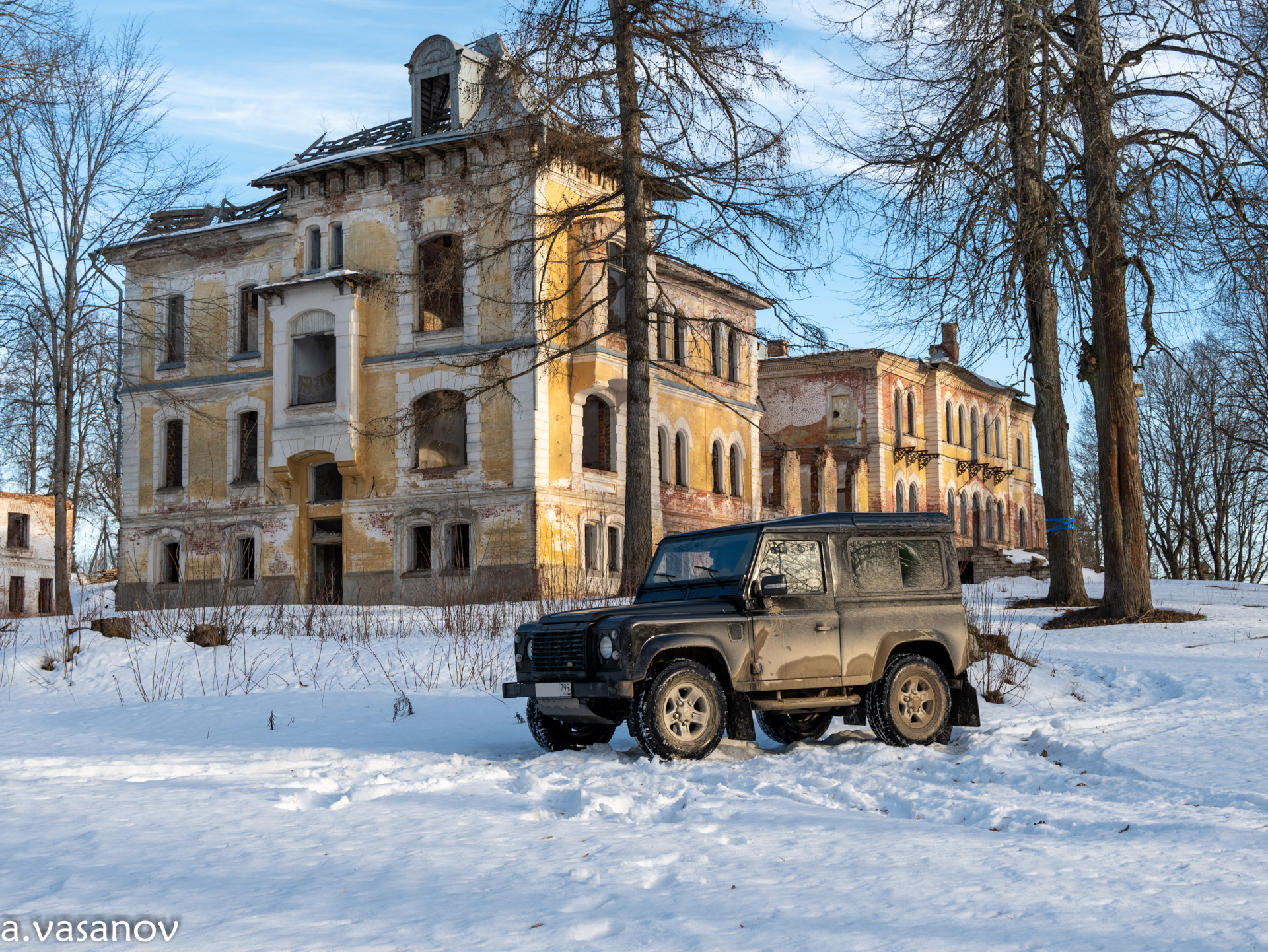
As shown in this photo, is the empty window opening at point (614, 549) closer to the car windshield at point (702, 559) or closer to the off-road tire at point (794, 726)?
the off-road tire at point (794, 726)

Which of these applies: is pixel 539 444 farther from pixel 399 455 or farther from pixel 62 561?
pixel 62 561

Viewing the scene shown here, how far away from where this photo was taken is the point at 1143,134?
727 inches

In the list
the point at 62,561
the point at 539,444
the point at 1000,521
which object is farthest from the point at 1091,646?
the point at 1000,521

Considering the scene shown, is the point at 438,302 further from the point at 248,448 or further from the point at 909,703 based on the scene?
the point at 909,703

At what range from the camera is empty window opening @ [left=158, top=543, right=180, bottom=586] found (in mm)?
35750

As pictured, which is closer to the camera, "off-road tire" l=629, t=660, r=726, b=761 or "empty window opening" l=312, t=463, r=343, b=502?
"off-road tire" l=629, t=660, r=726, b=761

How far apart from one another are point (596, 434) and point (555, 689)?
24.5m

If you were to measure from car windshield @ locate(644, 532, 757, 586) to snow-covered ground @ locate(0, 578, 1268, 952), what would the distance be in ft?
4.76

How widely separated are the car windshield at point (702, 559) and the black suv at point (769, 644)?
0.05 ft

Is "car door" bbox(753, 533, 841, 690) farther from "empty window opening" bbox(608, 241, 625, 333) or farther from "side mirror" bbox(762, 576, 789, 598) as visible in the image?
"empty window opening" bbox(608, 241, 625, 333)

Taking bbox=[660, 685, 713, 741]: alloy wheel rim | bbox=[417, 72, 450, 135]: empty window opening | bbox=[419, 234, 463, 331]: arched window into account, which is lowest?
bbox=[660, 685, 713, 741]: alloy wheel rim

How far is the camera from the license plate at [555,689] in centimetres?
959

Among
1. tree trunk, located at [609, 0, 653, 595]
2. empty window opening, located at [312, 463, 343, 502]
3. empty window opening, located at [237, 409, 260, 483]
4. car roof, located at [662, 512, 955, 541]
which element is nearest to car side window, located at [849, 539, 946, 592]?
car roof, located at [662, 512, 955, 541]

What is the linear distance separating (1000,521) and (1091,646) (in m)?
45.9
